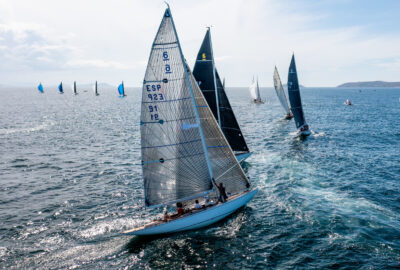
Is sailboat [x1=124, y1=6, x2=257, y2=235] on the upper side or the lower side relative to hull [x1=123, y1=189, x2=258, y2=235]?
upper

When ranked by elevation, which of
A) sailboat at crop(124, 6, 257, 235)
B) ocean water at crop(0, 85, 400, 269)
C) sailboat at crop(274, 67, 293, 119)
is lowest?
ocean water at crop(0, 85, 400, 269)

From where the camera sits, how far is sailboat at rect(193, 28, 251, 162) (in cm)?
3203

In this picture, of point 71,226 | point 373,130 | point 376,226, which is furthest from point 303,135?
point 71,226

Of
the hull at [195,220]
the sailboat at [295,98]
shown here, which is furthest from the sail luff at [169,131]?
the sailboat at [295,98]

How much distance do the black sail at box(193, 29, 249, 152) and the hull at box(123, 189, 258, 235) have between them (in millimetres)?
13788

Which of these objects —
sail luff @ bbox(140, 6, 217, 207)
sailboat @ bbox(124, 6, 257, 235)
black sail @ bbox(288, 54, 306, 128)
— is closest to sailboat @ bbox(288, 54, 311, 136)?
black sail @ bbox(288, 54, 306, 128)

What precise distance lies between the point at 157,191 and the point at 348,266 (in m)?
14.9

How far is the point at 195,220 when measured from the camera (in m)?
21.0

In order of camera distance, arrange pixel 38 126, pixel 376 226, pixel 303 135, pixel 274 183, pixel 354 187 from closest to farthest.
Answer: pixel 376 226 → pixel 354 187 → pixel 274 183 → pixel 303 135 → pixel 38 126

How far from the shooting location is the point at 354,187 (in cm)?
2930

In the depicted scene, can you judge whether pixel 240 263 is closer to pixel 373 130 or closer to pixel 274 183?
pixel 274 183

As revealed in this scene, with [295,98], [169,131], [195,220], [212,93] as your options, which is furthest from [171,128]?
[295,98]

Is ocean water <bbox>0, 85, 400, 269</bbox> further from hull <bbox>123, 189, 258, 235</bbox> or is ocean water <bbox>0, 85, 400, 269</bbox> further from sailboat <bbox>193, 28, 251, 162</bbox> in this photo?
sailboat <bbox>193, 28, 251, 162</bbox>

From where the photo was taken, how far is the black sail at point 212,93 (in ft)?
105
